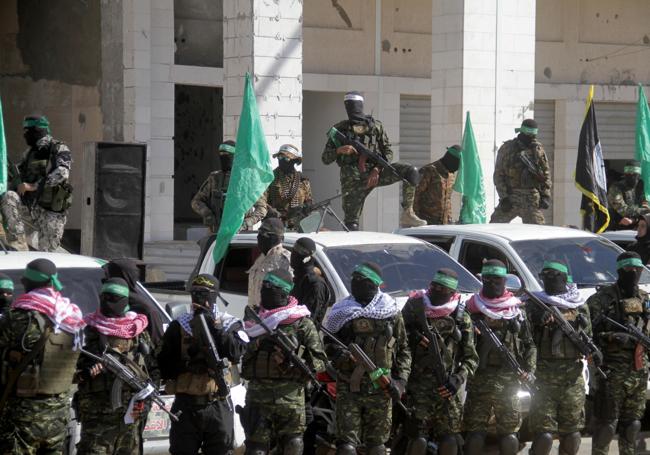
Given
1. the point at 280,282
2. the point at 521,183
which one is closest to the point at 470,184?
the point at 521,183

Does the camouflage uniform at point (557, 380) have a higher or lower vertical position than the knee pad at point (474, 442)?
higher

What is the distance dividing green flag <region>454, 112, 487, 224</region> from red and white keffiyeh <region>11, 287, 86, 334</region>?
25.9 ft

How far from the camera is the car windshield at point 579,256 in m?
10.7

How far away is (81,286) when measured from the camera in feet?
27.6

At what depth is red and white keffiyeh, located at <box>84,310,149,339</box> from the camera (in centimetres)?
741

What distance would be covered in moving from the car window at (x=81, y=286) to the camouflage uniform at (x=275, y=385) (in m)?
1.15

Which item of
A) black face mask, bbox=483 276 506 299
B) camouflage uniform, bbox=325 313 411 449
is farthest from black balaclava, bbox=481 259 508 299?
camouflage uniform, bbox=325 313 411 449

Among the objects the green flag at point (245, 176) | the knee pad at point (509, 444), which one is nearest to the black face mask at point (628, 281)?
the knee pad at point (509, 444)

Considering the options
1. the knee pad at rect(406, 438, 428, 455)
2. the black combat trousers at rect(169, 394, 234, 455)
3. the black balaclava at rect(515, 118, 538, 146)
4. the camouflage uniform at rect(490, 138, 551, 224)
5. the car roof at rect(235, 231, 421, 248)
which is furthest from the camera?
the black balaclava at rect(515, 118, 538, 146)

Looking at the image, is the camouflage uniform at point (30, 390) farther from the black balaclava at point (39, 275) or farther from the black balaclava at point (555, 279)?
the black balaclava at point (555, 279)

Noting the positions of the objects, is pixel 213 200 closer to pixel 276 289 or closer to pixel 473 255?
pixel 473 255

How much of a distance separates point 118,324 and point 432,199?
22.5 ft

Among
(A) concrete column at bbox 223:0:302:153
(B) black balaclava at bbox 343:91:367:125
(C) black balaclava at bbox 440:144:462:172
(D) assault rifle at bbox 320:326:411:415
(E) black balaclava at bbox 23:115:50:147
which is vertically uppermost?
(A) concrete column at bbox 223:0:302:153

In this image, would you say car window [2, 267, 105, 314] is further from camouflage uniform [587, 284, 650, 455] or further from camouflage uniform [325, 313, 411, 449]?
camouflage uniform [587, 284, 650, 455]
